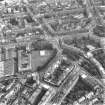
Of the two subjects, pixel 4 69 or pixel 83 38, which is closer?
pixel 4 69

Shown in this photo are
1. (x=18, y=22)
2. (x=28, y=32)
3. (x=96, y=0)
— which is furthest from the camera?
(x=96, y=0)

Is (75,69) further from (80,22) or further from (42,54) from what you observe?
(80,22)

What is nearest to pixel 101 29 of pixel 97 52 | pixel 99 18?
pixel 99 18

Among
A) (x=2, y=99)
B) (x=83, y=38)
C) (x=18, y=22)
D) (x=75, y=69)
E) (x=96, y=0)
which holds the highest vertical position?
(x=96, y=0)

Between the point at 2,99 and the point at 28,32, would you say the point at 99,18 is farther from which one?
the point at 2,99

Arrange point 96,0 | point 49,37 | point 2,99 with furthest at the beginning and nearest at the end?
point 96,0 < point 49,37 < point 2,99

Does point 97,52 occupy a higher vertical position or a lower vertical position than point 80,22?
lower

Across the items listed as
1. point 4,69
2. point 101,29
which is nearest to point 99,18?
point 101,29
